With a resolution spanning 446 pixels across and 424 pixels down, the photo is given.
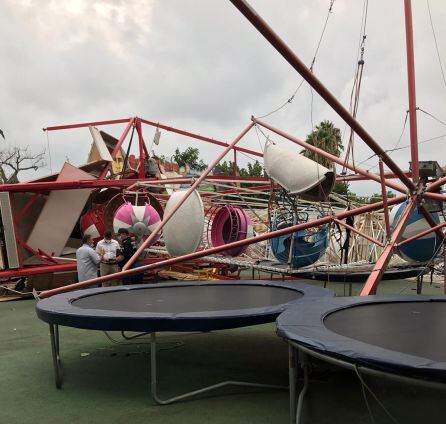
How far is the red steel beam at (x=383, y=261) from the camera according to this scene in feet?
14.5

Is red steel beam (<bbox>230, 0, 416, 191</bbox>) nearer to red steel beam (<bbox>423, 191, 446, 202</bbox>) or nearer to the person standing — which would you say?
red steel beam (<bbox>423, 191, 446, 202</bbox>)

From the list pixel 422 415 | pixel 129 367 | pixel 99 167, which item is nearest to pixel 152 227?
pixel 99 167

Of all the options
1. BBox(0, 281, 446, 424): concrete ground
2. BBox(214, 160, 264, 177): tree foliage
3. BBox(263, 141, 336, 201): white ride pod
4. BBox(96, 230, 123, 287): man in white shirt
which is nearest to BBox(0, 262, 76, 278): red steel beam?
BBox(96, 230, 123, 287): man in white shirt

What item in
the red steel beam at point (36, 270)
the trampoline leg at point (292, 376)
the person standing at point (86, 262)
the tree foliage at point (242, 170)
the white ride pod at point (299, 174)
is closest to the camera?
the trampoline leg at point (292, 376)

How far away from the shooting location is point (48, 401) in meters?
3.40

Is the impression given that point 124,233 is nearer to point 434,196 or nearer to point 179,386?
point 179,386

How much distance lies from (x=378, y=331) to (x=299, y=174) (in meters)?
3.08

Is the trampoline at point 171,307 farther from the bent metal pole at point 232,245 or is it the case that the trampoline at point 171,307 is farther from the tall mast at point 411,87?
the tall mast at point 411,87

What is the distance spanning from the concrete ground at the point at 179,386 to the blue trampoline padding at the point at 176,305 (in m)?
0.50

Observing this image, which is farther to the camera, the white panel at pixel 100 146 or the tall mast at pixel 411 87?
the white panel at pixel 100 146

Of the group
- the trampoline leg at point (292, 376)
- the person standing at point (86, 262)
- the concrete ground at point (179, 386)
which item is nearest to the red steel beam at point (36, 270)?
the person standing at point (86, 262)

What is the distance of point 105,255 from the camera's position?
767 cm

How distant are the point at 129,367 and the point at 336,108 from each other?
285 centimetres

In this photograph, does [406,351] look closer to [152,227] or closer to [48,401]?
[48,401]
